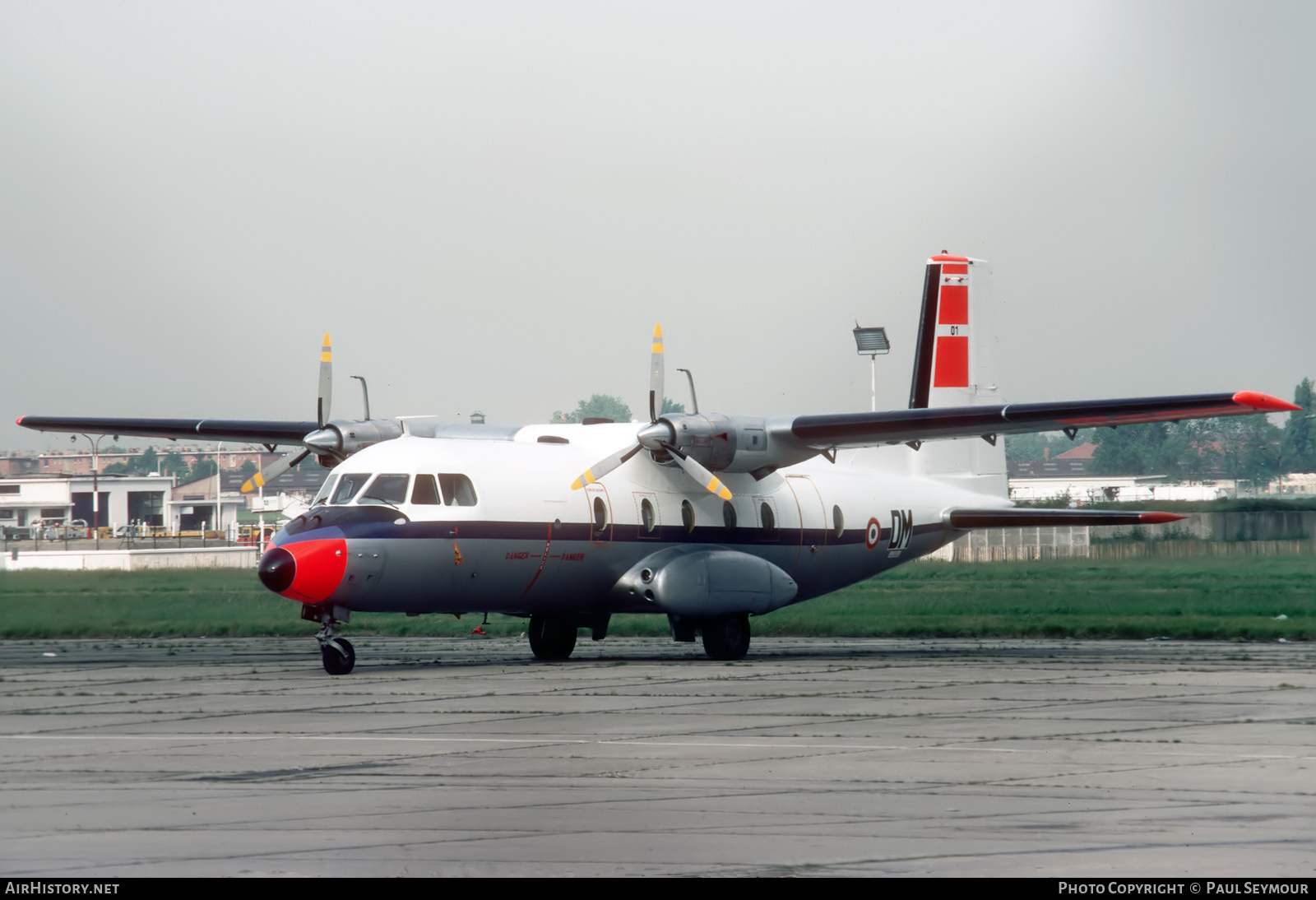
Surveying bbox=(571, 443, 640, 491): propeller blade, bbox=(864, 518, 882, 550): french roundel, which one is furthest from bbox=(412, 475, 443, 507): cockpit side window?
bbox=(864, 518, 882, 550): french roundel

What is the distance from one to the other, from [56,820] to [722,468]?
1349 cm

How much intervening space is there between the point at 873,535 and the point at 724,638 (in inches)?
163

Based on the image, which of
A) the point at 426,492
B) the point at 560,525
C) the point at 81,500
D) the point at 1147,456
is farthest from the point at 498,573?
the point at 81,500

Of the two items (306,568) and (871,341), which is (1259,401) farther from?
(871,341)

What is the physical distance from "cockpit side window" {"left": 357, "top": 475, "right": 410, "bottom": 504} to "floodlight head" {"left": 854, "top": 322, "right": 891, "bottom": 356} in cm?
2957

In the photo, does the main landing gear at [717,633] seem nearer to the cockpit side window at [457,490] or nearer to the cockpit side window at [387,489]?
the cockpit side window at [457,490]

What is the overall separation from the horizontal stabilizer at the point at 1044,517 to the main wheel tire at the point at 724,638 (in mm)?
5353

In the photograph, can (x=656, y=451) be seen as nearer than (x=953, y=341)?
Yes

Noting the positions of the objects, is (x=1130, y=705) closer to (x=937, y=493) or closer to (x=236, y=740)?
(x=236, y=740)

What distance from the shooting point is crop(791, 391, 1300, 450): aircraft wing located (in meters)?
18.4

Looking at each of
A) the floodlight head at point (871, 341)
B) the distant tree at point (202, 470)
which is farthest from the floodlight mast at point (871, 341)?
the distant tree at point (202, 470)

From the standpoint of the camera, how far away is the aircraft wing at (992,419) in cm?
1841

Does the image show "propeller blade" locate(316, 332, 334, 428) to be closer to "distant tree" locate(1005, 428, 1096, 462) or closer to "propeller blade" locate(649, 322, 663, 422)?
"propeller blade" locate(649, 322, 663, 422)

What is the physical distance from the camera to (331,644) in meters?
17.2
